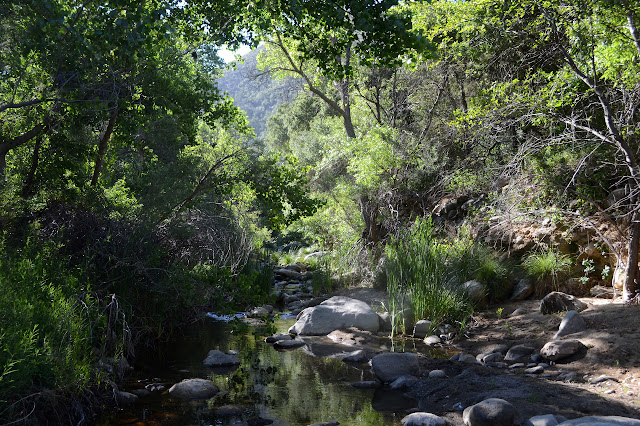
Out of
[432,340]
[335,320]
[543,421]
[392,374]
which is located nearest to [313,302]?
[335,320]

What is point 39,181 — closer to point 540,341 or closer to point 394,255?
point 394,255

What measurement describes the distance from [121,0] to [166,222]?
361 centimetres

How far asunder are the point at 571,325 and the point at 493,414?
10.8 ft

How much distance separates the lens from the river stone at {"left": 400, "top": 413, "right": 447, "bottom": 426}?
15.6 ft

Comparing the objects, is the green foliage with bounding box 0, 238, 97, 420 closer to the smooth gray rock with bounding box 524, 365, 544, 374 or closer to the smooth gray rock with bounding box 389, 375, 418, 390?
the smooth gray rock with bounding box 389, 375, 418, 390

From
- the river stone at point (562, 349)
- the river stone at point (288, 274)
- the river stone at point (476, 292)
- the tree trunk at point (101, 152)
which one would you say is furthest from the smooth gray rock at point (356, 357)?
the river stone at point (288, 274)

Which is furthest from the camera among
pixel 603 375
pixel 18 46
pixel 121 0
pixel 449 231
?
pixel 449 231

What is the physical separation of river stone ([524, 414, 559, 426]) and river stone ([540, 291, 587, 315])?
4046 mm

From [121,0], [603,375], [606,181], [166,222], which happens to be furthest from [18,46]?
[606,181]

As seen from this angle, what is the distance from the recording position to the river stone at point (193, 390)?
18.8 ft

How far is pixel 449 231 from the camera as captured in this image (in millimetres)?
12047

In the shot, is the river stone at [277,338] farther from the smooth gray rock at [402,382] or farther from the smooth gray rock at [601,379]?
the smooth gray rock at [601,379]

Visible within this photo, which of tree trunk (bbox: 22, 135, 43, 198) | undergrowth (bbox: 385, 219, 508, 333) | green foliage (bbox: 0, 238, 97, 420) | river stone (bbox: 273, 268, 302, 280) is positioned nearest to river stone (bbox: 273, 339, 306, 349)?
undergrowth (bbox: 385, 219, 508, 333)

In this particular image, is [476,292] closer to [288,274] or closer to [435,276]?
[435,276]
